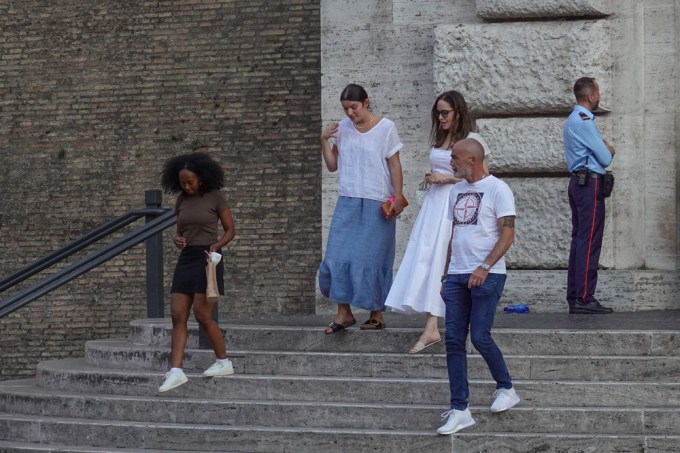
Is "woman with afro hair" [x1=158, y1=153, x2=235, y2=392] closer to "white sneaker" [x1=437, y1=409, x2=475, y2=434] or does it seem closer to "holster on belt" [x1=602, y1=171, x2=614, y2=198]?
"white sneaker" [x1=437, y1=409, x2=475, y2=434]

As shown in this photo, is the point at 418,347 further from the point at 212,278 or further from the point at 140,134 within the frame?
the point at 140,134

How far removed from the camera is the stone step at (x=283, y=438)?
716 centimetres

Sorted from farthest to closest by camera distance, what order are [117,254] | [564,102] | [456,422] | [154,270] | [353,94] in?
[564,102]
[154,270]
[117,254]
[353,94]
[456,422]

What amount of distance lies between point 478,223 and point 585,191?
2.54 metres

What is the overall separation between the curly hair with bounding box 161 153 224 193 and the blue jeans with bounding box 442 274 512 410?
1790mm

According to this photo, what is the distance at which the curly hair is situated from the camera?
27.2 feet

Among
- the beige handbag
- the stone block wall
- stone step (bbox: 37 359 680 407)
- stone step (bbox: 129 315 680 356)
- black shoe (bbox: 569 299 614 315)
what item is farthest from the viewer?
the stone block wall

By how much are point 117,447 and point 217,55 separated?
6016 mm

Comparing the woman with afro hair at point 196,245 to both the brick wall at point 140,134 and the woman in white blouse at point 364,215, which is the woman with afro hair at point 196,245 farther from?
the brick wall at point 140,134

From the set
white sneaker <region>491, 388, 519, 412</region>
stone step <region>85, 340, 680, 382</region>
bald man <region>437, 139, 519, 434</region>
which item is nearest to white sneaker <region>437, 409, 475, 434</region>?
bald man <region>437, 139, 519, 434</region>

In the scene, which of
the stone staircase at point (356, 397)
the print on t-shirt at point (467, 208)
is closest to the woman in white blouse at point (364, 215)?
the stone staircase at point (356, 397)

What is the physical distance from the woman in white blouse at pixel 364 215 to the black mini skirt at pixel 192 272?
797mm

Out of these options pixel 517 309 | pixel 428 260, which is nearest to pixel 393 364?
pixel 428 260

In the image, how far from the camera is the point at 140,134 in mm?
13391
